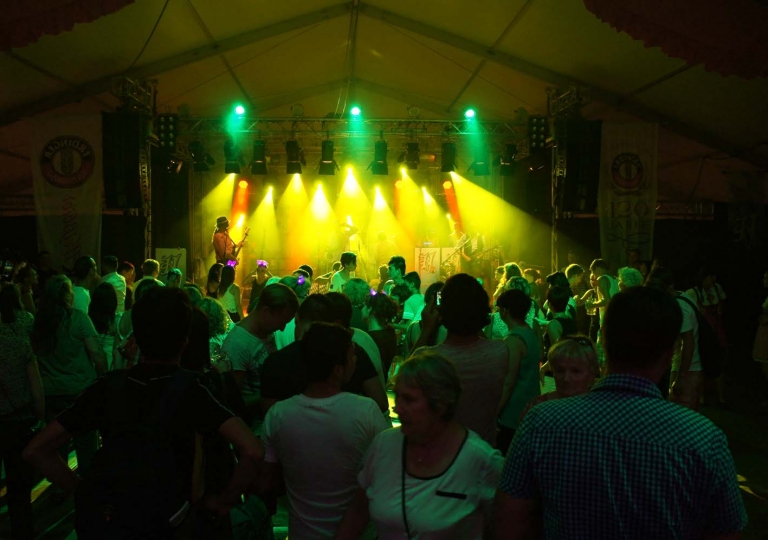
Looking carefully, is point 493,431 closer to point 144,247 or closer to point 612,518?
point 612,518

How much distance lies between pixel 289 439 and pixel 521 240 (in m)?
13.5

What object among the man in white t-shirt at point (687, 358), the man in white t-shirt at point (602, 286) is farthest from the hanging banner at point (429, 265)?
the man in white t-shirt at point (687, 358)

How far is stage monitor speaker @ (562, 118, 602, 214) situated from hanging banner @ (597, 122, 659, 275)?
0.11 meters

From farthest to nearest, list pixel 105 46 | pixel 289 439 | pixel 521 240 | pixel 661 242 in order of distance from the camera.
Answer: pixel 521 240, pixel 661 242, pixel 105 46, pixel 289 439

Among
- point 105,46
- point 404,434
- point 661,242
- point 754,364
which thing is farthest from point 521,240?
point 404,434

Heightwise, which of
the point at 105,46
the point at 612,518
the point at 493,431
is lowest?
the point at 493,431

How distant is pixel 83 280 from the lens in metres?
6.49

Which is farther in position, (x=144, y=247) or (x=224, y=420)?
(x=144, y=247)

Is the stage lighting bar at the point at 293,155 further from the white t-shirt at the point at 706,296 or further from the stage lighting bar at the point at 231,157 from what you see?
the white t-shirt at the point at 706,296

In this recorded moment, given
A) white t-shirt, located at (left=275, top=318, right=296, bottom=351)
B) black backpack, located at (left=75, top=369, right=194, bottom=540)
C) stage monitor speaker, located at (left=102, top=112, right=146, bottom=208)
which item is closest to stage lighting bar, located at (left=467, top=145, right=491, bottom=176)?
stage monitor speaker, located at (left=102, top=112, right=146, bottom=208)

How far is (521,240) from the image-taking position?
15391 mm

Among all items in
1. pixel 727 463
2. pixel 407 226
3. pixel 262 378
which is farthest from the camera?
pixel 407 226

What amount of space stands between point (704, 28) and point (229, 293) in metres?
5.13

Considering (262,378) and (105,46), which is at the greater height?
(105,46)
